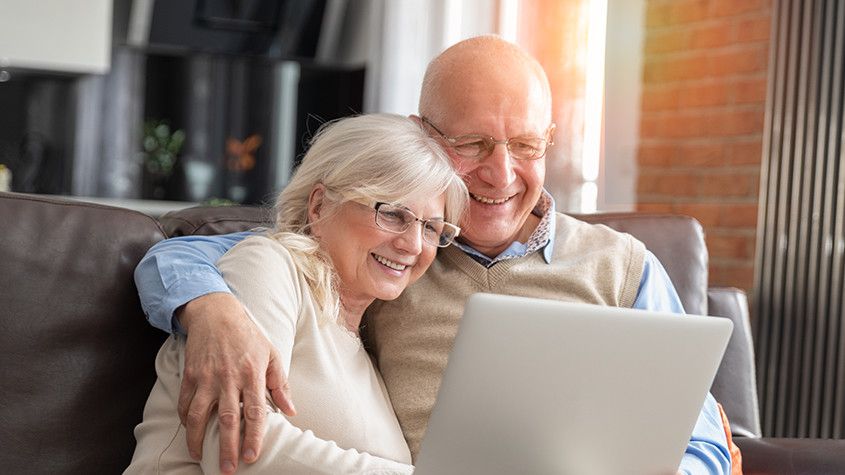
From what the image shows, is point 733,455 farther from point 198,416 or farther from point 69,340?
point 69,340

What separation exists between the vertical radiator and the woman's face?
1639 millimetres

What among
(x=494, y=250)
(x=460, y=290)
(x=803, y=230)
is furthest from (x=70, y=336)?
(x=803, y=230)

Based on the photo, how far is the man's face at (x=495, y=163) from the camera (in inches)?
79.4

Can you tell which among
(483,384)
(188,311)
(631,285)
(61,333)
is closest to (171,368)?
(188,311)

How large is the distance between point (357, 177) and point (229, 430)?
51 cm

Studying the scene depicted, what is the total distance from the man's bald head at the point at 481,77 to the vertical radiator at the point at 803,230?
A: 1.26 m

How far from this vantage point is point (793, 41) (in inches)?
123

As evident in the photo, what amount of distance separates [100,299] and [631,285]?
2.98 feet

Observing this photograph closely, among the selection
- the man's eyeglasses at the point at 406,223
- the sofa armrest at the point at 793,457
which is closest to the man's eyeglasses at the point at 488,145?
the man's eyeglasses at the point at 406,223

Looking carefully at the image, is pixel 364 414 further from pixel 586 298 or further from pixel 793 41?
pixel 793 41

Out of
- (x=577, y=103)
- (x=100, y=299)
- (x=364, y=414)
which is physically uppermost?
(x=577, y=103)

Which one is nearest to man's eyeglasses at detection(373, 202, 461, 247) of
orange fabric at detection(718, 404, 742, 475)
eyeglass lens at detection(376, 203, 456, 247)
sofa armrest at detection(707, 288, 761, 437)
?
eyeglass lens at detection(376, 203, 456, 247)

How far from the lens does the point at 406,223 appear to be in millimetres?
1770

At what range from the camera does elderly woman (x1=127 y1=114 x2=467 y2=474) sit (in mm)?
1568
